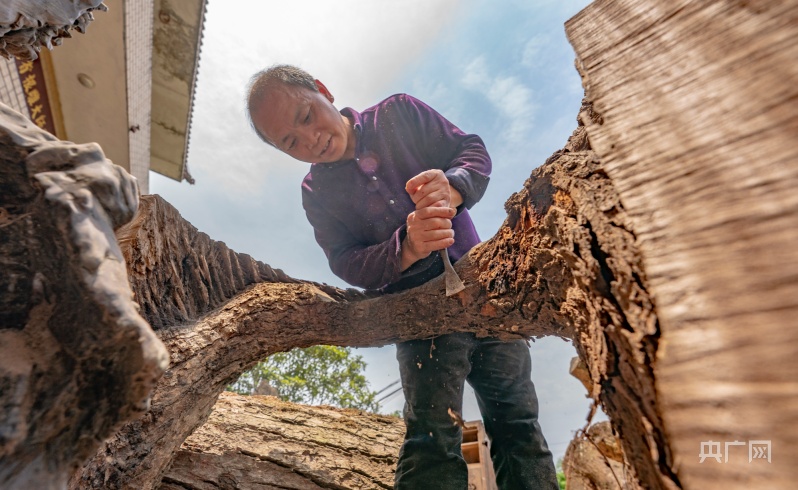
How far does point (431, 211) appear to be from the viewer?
1.83m

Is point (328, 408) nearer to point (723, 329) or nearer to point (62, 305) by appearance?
point (62, 305)

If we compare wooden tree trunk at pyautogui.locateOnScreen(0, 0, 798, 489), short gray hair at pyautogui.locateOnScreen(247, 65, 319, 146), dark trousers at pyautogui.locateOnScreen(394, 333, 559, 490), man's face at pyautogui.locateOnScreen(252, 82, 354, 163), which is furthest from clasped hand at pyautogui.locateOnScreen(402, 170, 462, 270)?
short gray hair at pyautogui.locateOnScreen(247, 65, 319, 146)

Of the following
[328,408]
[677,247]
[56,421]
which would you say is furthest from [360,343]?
[677,247]

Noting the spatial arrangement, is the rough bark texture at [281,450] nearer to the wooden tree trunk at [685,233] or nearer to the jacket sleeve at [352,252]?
the jacket sleeve at [352,252]

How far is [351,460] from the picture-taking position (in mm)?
2770

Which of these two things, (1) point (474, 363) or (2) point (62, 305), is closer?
(2) point (62, 305)

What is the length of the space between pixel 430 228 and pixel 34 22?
2036 millimetres

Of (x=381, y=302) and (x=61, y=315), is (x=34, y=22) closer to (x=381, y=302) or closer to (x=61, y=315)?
(x=61, y=315)

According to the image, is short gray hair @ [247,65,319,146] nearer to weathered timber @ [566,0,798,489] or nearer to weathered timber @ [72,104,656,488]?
weathered timber @ [72,104,656,488]

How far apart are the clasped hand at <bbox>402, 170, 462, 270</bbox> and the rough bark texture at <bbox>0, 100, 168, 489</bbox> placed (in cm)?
120

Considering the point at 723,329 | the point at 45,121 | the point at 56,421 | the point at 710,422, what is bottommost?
the point at 56,421

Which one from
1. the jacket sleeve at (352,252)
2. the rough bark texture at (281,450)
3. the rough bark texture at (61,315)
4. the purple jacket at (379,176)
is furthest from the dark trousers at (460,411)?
the rough bark texture at (61,315)

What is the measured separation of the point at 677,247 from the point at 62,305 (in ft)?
3.99

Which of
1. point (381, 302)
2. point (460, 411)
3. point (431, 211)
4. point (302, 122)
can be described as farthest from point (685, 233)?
point (302, 122)
